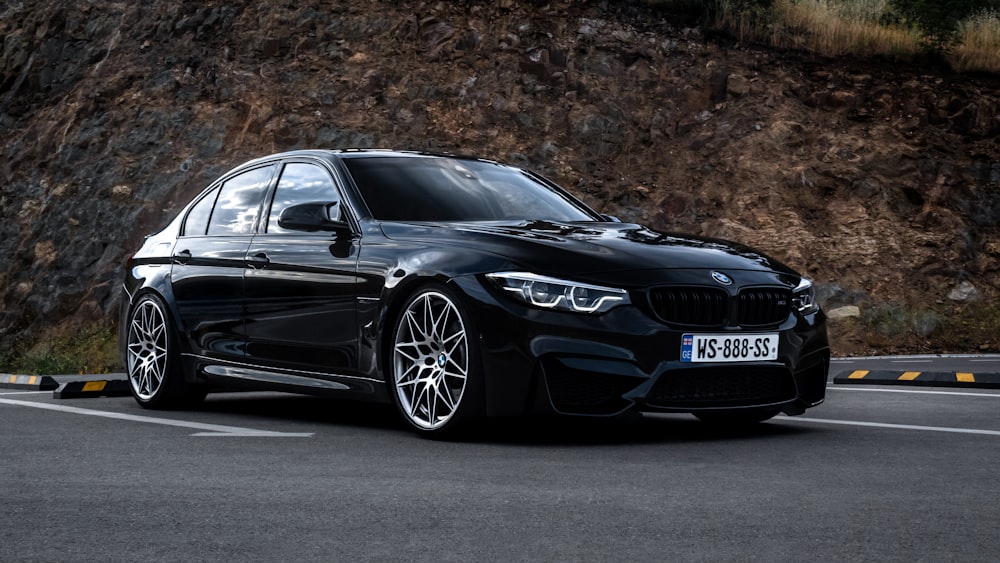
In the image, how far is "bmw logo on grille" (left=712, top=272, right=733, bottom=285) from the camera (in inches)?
270

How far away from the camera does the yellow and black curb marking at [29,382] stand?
38.4 ft

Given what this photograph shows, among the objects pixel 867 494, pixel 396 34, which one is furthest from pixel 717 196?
pixel 867 494

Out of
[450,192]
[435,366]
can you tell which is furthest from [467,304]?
[450,192]

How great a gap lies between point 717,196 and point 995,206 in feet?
13.0

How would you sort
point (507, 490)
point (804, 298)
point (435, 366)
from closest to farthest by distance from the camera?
point (507, 490), point (435, 366), point (804, 298)

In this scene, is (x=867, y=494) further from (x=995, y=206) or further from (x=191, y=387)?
(x=995, y=206)

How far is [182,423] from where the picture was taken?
8227 mm

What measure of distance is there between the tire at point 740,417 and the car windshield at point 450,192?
1421mm

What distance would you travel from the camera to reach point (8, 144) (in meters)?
24.3

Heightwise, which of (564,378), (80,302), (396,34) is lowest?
(80,302)

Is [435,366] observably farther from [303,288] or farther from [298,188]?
[298,188]

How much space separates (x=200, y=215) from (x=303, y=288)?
5.93 ft

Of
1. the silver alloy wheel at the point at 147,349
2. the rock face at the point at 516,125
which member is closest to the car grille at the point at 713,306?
the silver alloy wheel at the point at 147,349

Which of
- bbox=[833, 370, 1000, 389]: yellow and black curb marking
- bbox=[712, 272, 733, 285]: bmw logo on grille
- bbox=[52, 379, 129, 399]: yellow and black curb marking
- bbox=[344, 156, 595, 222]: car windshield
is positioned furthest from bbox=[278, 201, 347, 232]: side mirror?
bbox=[833, 370, 1000, 389]: yellow and black curb marking
